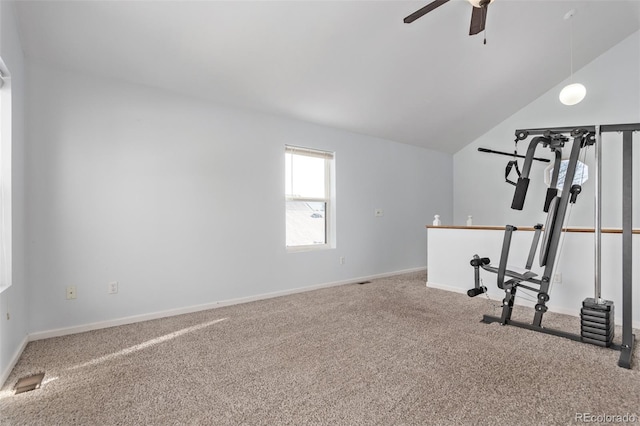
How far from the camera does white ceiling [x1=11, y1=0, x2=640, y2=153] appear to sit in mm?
2646

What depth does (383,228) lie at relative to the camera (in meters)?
5.39

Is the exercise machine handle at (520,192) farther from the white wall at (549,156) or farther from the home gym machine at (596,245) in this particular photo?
the white wall at (549,156)

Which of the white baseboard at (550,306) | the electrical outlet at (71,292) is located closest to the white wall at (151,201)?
the electrical outlet at (71,292)

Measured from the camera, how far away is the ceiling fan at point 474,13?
2240 millimetres

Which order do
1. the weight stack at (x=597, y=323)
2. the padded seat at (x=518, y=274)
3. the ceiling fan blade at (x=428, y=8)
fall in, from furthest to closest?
1. the padded seat at (x=518, y=274)
2. the weight stack at (x=597, y=323)
3. the ceiling fan blade at (x=428, y=8)

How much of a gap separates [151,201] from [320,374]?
2.36 meters

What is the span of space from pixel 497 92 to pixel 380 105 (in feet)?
6.51

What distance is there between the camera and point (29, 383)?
199 centimetres

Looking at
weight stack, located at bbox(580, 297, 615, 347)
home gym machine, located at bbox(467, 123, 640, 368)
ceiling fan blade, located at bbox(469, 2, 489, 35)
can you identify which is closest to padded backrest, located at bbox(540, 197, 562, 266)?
home gym machine, located at bbox(467, 123, 640, 368)

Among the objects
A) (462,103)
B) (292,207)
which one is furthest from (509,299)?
(462,103)

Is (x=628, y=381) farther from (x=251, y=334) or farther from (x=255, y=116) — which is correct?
(x=255, y=116)

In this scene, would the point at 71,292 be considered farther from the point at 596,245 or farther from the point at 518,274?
the point at 596,245

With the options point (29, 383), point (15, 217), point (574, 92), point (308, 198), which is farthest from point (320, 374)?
point (574, 92)

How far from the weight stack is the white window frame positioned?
13.7ft
